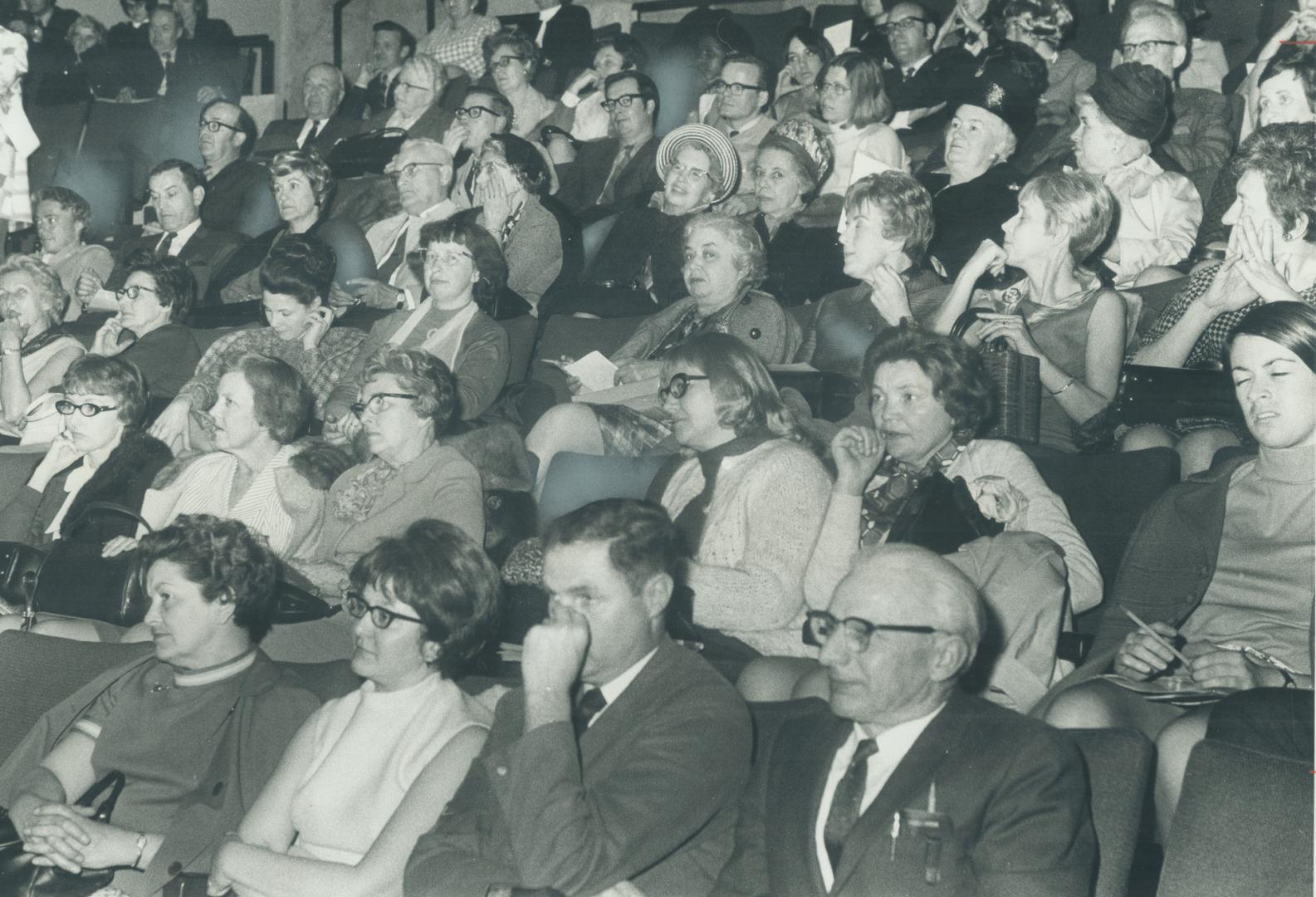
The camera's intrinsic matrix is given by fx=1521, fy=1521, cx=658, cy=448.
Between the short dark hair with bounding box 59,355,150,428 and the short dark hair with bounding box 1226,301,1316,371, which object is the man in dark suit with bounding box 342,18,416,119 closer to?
the short dark hair with bounding box 59,355,150,428

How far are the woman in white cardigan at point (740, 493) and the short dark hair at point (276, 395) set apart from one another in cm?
108

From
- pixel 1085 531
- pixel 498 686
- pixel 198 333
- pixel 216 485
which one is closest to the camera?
pixel 498 686

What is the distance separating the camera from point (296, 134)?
761 centimetres

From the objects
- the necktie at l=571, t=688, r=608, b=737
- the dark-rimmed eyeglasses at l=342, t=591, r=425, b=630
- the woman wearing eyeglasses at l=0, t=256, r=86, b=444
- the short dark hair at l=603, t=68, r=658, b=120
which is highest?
the short dark hair at l=603, t=68, r=658, b=120

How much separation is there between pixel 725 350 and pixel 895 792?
1.41 m

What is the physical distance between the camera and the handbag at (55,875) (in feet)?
8.23

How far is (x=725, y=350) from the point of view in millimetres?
3166

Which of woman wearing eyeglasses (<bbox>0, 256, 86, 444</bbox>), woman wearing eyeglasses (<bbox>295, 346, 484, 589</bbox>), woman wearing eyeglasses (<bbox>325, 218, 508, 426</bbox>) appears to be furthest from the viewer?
woman wearing eyeglasses (<bbox>0, 256, 86, 444</bbox>)

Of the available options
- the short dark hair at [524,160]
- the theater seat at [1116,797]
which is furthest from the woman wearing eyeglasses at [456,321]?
the theater seat at [1116,797]

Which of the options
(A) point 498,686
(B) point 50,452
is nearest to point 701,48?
(B) point 50,452

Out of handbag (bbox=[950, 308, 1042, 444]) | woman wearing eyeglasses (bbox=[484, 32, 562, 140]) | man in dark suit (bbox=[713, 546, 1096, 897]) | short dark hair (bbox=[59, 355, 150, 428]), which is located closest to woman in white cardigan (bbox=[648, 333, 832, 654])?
handbag (bbox=[950, 308, 1042, 444])

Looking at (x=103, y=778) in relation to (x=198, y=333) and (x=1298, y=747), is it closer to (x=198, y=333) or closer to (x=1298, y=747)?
(x=1298, y=747)

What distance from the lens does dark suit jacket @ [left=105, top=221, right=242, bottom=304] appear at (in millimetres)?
5895

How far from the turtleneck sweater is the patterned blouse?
688mm
